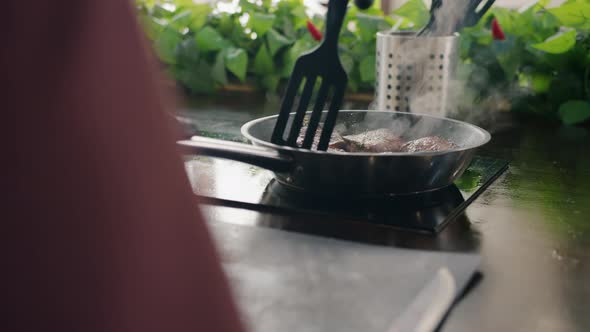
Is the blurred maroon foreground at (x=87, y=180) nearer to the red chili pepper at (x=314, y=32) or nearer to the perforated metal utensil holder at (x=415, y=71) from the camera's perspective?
the perforated metal utensil holder at (x=415, y=71)

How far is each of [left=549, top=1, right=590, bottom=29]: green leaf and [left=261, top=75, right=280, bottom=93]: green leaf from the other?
2.13ft

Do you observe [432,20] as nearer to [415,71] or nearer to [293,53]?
[415,71]

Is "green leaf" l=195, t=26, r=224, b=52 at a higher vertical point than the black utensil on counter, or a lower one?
lower

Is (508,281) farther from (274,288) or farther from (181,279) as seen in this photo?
(181,279)

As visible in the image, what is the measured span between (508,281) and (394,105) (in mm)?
658

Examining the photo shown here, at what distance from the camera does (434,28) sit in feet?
3.58

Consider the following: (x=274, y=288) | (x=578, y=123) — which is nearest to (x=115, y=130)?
(x=274, y=288)

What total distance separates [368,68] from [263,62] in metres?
0.28

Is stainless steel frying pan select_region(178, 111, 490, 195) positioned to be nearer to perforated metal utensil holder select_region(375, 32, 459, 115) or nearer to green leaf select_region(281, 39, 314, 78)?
perforated metal utensil holder select_region(375, 32, 459, 115)

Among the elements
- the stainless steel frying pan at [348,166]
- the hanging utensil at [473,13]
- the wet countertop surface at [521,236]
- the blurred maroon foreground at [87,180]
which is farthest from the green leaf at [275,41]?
the blurred maroon foreground at [87,180]

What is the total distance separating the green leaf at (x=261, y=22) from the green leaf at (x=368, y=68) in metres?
0.29

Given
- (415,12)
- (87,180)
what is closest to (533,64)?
(415,12)

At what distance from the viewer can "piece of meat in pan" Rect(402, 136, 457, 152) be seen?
794 millimetres

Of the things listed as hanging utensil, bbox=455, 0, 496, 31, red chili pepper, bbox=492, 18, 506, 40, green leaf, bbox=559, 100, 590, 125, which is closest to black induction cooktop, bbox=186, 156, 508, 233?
hanging utensil, bbox=455, 0, 496, 31
